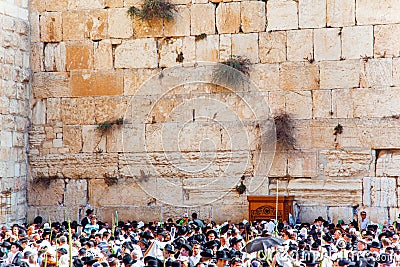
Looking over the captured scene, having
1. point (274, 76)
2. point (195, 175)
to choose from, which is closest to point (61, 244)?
point (195, 175)

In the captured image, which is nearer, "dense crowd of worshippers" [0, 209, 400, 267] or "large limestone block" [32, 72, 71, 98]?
"dense crowd of worshippers" [0, 209, 400, 267]

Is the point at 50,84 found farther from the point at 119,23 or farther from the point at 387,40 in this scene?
the point at 387,40

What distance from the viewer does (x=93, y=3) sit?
1800 centimetres

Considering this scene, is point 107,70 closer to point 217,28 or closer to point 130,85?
point 130,85

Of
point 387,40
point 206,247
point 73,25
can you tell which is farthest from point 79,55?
point 206,247

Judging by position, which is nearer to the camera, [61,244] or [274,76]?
[61,244]

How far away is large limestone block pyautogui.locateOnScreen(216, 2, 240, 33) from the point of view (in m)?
17.3

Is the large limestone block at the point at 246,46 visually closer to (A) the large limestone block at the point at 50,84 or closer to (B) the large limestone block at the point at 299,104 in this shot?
(B) the large limestone block at the point at 299,104

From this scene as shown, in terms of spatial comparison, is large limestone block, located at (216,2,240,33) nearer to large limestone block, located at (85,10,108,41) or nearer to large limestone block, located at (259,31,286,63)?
large limestone block, located at (259,31,286,63)

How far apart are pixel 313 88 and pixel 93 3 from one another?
5350 mm

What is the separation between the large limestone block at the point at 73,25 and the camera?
18.1m

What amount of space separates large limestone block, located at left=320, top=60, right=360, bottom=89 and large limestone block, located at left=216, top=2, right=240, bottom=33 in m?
2.13

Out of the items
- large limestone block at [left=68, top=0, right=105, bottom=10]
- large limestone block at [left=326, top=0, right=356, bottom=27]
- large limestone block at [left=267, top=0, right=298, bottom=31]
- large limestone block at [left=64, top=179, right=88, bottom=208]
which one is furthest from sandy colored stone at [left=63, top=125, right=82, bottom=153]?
large limestone block at [left=326, top=0, right=356, bottom=27]

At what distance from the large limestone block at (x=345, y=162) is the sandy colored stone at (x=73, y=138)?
5419 mm
